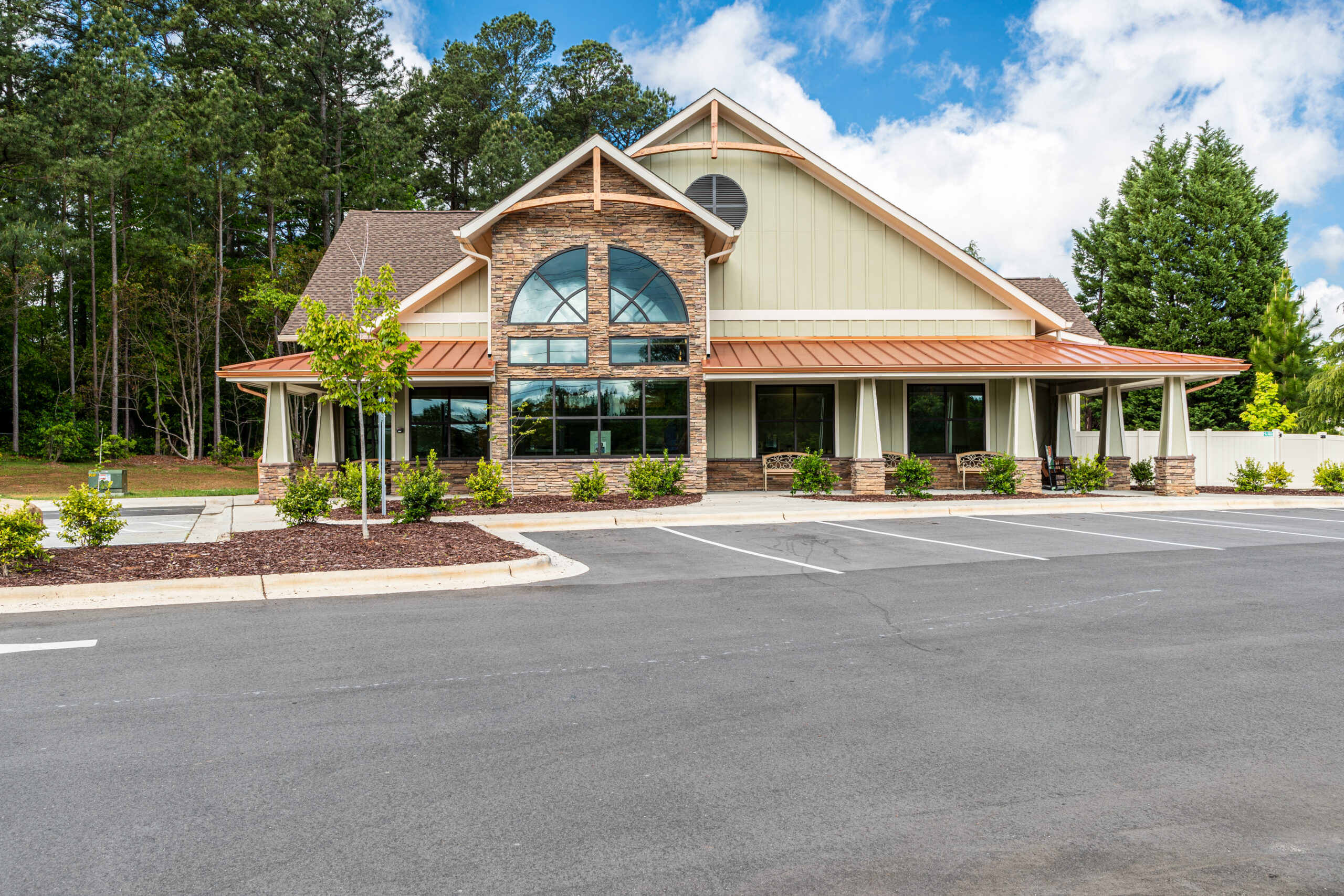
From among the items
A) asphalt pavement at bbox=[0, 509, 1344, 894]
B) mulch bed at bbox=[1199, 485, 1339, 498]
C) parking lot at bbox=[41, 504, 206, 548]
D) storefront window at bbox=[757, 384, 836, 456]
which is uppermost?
storefront window at bbox=[757, 384, 836, 456]

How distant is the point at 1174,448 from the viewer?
19.3 metres

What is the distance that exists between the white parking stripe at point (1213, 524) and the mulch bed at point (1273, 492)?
6.12m

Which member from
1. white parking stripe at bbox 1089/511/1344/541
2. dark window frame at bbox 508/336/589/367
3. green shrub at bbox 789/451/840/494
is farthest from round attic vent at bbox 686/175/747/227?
white parking stripe at bbox 1089/511/1344/541

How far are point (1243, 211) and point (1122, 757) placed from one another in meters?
38.2

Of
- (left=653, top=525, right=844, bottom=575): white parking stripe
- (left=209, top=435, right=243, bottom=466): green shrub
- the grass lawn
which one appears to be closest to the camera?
(left=653, top=525, right=844, bottom=575): white parking stripe

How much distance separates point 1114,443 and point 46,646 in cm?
2222

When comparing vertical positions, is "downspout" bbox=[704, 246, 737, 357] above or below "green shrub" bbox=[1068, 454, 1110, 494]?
above

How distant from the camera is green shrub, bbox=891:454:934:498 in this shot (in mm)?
18109

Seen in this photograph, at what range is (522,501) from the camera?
675 inches

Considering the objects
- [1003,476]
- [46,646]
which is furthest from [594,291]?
[46,646]

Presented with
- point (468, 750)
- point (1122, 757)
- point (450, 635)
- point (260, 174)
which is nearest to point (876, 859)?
point (1122, 757)

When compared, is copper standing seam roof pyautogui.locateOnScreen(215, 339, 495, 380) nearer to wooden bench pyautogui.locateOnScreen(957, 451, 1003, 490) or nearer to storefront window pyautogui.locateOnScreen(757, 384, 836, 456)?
storefront window pyautogui.locateOnScreen(757, 384, 836, 456)

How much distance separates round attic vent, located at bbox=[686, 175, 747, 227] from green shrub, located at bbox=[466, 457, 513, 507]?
368 inches

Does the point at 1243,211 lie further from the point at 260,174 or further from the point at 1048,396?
the point at 260,174
